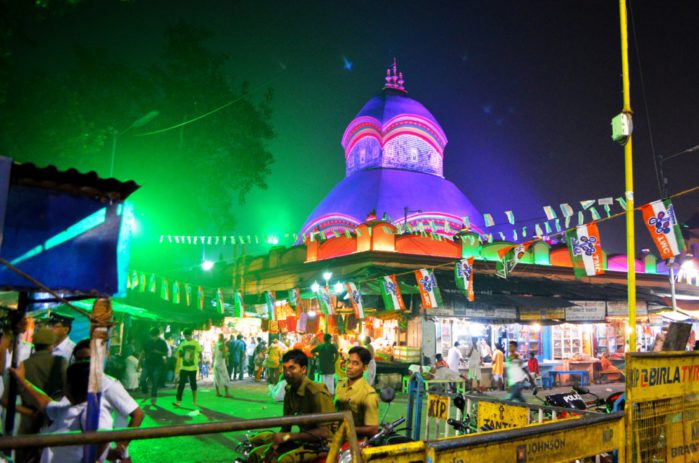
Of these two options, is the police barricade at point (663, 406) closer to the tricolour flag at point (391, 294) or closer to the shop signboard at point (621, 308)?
the tricolour flag at point (391, 294)

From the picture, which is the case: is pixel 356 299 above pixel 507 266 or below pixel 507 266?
below

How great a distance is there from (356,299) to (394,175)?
60.9ft

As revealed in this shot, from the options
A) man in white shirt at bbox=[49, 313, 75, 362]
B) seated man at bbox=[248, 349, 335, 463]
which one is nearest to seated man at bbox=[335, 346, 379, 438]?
seated man at bbox=[248, 349, 335, 463]

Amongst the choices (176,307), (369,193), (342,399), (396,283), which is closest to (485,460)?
(342,399)

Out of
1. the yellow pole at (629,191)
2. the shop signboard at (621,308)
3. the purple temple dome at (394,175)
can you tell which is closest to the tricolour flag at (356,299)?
the yellow pole at (629,191)

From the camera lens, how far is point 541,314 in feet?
70.0

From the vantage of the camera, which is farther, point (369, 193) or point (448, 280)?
point (369, 193)

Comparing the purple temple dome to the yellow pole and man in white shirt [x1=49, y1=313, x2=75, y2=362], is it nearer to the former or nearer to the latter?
the yellow pole

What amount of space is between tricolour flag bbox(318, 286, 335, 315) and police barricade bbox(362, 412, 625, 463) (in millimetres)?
16341

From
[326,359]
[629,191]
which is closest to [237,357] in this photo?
[326,359]

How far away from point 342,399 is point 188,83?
2418 cm

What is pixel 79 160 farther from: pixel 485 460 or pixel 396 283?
pixel 485 460

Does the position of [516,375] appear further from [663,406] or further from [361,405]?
[361,405]

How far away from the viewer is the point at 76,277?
4684 millimetres
